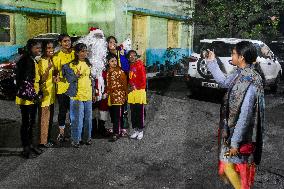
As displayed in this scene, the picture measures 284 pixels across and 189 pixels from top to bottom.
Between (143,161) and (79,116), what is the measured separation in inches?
52.0

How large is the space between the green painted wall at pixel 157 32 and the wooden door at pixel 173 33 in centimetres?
61

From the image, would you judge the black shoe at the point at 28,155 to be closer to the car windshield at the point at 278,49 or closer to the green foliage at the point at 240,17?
the car windshield at the point at 278,49

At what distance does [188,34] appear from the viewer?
2538 cm

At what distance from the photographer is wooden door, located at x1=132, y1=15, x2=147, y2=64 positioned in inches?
790

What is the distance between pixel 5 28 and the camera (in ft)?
53.6

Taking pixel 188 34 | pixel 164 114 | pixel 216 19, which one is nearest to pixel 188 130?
pixel 164 114

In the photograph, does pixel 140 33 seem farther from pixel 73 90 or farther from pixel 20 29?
pixel 73 90

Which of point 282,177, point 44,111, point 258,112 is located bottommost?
point 282,177

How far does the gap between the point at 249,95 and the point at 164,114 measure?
6.53 meters

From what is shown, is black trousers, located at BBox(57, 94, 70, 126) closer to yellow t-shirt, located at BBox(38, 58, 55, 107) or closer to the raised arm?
yellow t-shirt, located at BBox(38, 58, 55, 107)

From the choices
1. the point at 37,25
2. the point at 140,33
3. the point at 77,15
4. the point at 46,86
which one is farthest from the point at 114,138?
the point at 140,33

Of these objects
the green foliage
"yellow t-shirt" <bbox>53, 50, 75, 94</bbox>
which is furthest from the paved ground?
the green foliage

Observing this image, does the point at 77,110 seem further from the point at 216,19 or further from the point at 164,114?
the point at 216,19

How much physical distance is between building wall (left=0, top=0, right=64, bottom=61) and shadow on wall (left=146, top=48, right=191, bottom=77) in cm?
514
